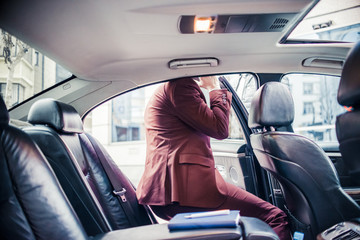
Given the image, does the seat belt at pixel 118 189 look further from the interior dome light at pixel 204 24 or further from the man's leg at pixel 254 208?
the interior dome light at pixel 204 24

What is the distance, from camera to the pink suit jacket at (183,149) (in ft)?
5.90

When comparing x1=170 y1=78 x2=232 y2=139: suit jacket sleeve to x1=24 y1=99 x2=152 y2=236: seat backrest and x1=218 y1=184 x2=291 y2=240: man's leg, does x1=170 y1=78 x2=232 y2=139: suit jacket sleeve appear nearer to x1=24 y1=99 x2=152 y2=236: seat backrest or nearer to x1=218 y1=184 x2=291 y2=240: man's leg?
x1=218 y1=184 x2=291 y2=240: man's leg

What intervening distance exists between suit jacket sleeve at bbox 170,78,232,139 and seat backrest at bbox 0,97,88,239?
3.01 ft

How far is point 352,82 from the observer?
1126mm

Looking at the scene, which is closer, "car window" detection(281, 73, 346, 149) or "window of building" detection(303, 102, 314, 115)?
"car window" detection(281, 73, 346, 149)

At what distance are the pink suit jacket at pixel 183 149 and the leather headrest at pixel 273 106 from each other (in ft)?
0.72

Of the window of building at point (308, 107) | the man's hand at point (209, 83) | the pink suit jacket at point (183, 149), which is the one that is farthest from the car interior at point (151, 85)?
the window of building at point (308, 107)

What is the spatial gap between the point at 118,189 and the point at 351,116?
1331 millimetres

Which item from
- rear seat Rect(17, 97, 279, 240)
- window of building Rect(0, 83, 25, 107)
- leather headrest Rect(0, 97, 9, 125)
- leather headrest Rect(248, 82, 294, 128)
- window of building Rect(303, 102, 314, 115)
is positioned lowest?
rear seat Rect(17, 97, 279, 240)

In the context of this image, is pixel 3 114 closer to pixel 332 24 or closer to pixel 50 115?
pixel 50 115

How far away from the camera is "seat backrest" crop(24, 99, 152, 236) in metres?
1.43

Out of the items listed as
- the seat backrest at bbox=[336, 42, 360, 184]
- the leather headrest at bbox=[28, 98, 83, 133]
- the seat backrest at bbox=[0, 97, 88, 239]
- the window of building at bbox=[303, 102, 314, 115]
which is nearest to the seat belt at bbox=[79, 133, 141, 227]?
the leather headrest at bbox=[28, 98, 83, 133]

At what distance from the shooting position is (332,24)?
226 cm

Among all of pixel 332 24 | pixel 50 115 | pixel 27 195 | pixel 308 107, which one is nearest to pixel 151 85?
pixel 50 115
